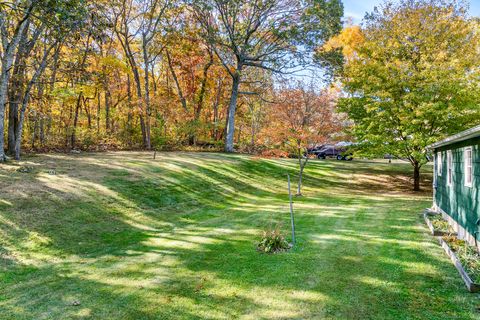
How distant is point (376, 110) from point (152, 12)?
16602 millimetres

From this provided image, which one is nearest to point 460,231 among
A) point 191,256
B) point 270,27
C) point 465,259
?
point 465,259

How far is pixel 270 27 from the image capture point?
2169cm

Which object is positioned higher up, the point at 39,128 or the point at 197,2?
the point at 197,2

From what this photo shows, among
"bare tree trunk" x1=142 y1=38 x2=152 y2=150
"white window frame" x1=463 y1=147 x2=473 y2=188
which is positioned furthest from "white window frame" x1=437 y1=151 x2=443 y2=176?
"bare tree trunk" x1=142 y1=38 x2=152 y2=150

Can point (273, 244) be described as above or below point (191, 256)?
above

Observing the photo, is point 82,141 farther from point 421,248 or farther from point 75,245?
→ point 421,248

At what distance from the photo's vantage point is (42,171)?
11.0 metres

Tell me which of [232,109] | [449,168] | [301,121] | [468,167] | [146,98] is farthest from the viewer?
[232,109]

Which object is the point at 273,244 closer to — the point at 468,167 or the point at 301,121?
the point at 468,167

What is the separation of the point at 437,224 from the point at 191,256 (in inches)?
266

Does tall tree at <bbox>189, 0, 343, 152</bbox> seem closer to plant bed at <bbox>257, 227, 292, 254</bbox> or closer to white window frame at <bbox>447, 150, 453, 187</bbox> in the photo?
white window frame at <bbox>447, 150, 453, 187</bbox>

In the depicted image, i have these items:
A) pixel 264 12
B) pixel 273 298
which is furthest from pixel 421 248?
pixel 264 12

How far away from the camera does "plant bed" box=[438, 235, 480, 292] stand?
4.99 m

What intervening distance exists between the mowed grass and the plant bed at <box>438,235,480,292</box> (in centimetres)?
15
